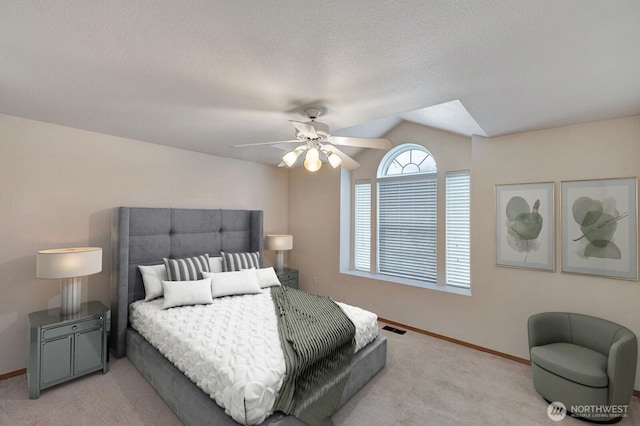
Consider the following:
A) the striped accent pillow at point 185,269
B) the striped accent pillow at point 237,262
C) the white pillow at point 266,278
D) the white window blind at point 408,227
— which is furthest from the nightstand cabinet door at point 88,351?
the white window blind at point 408,227

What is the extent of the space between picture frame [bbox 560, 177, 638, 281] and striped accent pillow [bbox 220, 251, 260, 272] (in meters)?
3.57

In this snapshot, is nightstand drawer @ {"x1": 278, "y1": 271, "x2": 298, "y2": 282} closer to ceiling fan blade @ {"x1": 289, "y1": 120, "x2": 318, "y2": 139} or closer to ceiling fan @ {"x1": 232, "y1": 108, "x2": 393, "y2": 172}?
ceiling fan @ {"x1": 232, "y1": 108, "x2": 393, "y2": 172}

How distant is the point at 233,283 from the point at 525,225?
131 inches

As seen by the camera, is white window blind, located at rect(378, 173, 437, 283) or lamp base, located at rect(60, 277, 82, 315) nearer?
lamp base, located at rect(60, 277, 82, 315)

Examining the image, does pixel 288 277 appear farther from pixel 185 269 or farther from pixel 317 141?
pixel 317 141

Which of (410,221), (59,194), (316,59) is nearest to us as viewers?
(316,59)

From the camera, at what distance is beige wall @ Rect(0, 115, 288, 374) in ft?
8.11

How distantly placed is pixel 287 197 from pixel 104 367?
3.48 metres

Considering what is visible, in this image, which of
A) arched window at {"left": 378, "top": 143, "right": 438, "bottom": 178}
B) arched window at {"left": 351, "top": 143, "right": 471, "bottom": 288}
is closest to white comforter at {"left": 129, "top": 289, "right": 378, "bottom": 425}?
arched window at {"left": 351, "top": 143, "right": 471, "bottom": 288}

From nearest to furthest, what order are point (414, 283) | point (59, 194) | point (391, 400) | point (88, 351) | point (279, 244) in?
point (391, 400) → point (88, 351) → point (59, 194) → point (414, 283) → point (279, 244)

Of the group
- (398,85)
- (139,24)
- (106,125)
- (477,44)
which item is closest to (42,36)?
(139,24)

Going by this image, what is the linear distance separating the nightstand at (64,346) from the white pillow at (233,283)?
101 centimetres

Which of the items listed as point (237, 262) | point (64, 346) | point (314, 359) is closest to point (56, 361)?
point (64, 346)

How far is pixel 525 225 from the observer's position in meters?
2.86
